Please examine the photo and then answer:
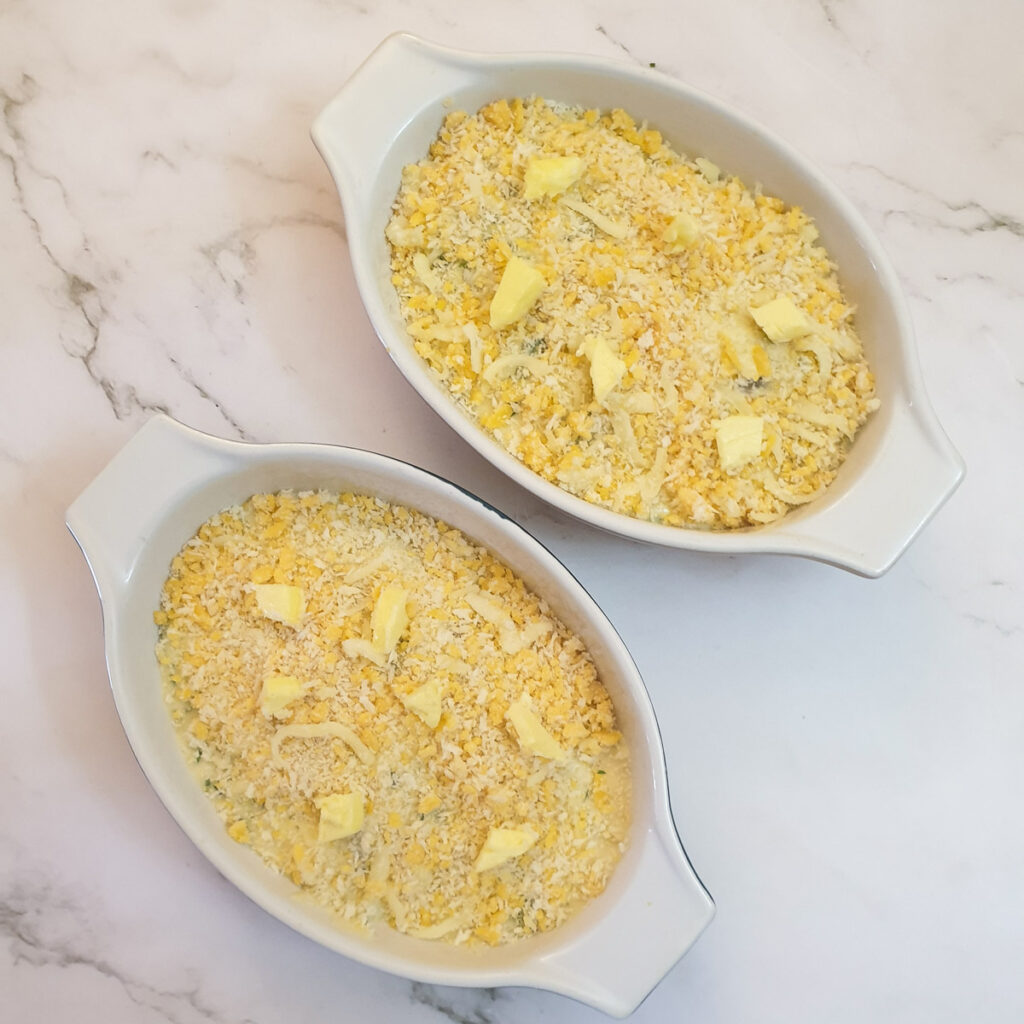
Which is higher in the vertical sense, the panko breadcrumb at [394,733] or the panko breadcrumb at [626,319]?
the panko breadcrumb at [626,319]

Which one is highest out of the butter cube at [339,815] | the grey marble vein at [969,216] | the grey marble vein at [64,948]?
the grey marble vein at [969,216]

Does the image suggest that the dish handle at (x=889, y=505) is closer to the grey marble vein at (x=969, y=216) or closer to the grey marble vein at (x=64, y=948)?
the grey marble vein at (x=969, y=216)

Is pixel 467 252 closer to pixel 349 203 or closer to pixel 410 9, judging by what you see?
pixel 349 203

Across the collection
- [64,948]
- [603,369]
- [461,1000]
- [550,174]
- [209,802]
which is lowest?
[64,948]

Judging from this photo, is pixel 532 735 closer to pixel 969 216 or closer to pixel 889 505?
pixel 889 505

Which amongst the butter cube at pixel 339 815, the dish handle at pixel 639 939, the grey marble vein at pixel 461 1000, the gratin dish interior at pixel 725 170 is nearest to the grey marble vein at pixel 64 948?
the grey marble vein at pixel 461 1000

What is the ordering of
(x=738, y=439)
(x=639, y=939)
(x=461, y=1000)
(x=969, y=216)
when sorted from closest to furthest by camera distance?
(x=639, y=939) < (x=738, y=439) < (x=461, y=1000) < (x=969, y=216)

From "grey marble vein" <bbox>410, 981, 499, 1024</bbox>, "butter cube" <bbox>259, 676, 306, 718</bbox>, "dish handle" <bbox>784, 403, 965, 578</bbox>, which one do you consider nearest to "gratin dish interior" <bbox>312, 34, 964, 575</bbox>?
"dish handle" <bbox>784, 403, 965, 578</bbox>

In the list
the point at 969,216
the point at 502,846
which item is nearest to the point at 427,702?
the point at 502,846
